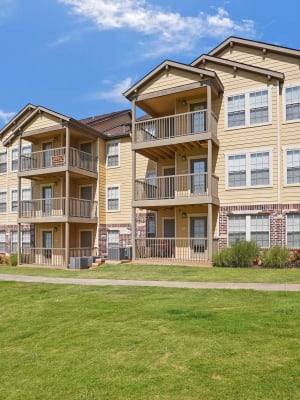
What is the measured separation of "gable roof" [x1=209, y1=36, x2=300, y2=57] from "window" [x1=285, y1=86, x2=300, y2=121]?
185cm

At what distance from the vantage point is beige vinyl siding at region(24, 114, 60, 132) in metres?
24.1

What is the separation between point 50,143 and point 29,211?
5.06m

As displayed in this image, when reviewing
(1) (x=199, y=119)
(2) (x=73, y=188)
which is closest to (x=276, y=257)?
(1) (x=199, y=119)

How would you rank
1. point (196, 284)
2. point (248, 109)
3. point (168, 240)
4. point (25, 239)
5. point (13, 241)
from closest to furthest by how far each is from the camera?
point (196, 284)
point (248, 109)
point (168, 240)
point (25, 239)
point (13, 241)

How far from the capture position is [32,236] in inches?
1045

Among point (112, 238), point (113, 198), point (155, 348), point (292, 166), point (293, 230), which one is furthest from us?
point (113, 198)

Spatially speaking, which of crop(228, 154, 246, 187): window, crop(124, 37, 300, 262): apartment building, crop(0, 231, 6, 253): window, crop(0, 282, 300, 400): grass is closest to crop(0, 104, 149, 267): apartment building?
crop(0, 231, 6, 253): window

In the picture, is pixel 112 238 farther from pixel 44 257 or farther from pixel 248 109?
pixel 248 109

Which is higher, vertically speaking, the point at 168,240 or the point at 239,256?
the point at 168,240

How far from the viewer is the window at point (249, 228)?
18.6 meters

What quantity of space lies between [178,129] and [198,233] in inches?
238

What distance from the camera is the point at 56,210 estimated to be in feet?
82.7

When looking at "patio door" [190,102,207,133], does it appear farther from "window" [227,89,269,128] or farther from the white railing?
the white railing

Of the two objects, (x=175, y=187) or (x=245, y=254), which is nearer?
(x=245, y=254)
